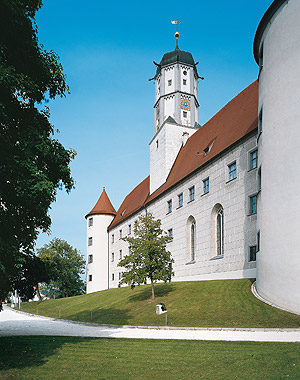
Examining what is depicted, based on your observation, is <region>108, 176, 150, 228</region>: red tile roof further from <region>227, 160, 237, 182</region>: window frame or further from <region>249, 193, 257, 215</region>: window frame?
<region>249, 193, 257, 215</region>: window frame

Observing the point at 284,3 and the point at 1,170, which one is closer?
the point at 1,170

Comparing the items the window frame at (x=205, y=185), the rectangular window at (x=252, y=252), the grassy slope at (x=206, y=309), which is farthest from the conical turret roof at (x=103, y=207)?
the rectangular window at (x=252, y=252)

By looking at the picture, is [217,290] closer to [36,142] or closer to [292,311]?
[292,311]

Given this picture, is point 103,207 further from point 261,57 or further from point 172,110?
point 261,57

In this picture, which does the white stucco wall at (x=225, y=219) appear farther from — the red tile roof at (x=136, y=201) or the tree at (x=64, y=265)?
the tree at (x=64, y=265)

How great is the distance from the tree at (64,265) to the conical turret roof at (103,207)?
10.3 meters

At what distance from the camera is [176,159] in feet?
159

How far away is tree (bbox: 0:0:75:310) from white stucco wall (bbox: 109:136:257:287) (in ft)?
60.1

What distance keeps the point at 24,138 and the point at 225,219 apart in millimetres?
→ 22175

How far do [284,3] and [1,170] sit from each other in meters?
19.7

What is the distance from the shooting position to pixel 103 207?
6775 centimetres

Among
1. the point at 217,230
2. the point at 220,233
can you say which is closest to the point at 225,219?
the point at 220,233

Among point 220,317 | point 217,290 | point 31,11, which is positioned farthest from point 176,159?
point 31,11

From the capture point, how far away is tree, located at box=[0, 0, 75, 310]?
36.8 ft
